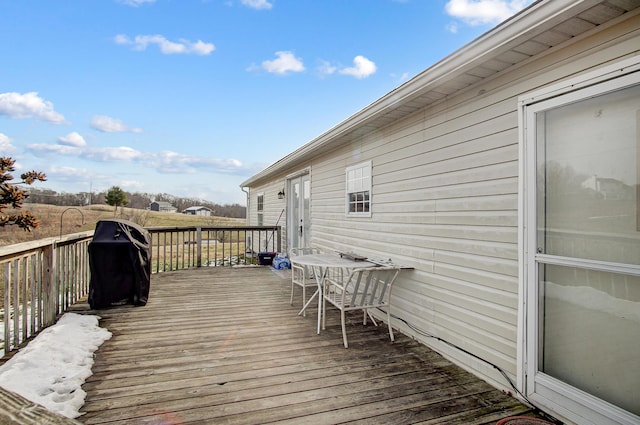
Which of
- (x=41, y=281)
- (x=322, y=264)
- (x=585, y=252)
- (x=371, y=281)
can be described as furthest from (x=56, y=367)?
(x=585, y=252)

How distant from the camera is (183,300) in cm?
488

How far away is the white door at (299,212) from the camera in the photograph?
7.25 metres

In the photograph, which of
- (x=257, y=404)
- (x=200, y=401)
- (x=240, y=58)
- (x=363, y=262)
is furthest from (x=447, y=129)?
(x=240, y=58)

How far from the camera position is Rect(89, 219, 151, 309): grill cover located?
4.25 m

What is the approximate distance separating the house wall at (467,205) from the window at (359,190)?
315 mm

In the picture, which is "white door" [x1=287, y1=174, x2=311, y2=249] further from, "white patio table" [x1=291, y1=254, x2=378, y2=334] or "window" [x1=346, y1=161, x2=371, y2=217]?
"white patio table" [x1=291, y1=254, x2=378, y2=334]

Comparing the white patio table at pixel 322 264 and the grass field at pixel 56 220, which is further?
the grass field at pixel 56 220

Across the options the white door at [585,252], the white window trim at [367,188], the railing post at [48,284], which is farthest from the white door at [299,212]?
the white door at [585,252]

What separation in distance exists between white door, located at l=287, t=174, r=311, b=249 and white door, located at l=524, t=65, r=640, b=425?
514 cm

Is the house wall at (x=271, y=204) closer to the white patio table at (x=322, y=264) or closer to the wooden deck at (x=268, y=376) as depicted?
the white patio table at (x=322, y=264)

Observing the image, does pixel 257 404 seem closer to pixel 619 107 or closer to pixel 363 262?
pixel 363 262

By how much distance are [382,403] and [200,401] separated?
122 cm

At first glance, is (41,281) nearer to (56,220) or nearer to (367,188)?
(367,188)

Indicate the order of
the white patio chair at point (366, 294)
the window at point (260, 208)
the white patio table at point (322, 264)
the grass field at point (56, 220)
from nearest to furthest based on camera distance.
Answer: the white patio chair at point (366, 294)
the white patio table at point (322, 264)
the grass field at point (56, 220)
the window at point (260, 208)
